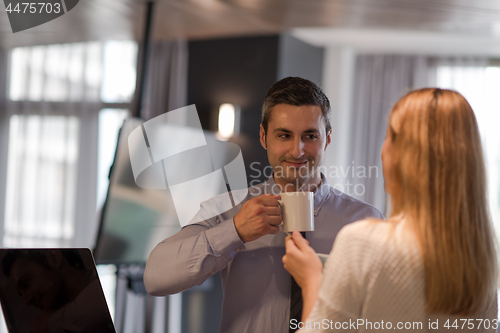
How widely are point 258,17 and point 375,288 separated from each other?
2.64 m

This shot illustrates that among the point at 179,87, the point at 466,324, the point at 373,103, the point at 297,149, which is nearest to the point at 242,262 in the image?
the point at 297,149

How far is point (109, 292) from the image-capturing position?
4211 mm

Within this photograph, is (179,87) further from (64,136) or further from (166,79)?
(64,136)

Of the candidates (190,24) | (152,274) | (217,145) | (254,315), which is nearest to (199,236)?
(152,274)

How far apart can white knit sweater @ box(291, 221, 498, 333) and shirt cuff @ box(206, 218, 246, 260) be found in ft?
1.20

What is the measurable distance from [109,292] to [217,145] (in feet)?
6.36

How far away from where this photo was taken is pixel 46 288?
1062 millimetres

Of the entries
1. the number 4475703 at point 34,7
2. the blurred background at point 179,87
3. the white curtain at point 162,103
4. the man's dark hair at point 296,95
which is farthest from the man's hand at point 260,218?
the white curtain at point 162,103

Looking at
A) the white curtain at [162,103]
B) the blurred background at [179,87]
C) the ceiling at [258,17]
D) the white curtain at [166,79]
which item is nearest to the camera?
the ceiling at [258,17]

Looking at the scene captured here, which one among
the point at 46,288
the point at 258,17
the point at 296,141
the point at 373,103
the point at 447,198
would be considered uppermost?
the point at 258,17

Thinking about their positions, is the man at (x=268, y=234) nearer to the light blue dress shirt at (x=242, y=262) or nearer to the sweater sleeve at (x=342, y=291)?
the light blue dress shirt at (x=242, y=262)

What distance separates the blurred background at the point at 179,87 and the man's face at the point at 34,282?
1657 mm

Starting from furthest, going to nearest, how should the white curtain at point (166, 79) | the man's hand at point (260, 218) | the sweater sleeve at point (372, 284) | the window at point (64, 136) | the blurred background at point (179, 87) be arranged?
the window at point (64, 136) → the white curtain at point (166, 79) → the blurred background at point (179, 87) → the man's hand at point (260, 218) → the sweater sleeve at point (372, 284)

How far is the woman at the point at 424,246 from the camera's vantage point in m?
0.83
